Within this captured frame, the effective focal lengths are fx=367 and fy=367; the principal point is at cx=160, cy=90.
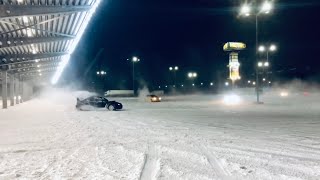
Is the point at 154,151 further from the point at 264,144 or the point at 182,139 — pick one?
the point at 264,144

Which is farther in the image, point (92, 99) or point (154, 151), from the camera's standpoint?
point (92, 99)

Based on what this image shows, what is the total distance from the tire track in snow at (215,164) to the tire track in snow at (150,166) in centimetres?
123

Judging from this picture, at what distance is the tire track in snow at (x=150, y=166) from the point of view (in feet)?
23.3

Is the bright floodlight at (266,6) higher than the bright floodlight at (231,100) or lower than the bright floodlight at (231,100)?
higher

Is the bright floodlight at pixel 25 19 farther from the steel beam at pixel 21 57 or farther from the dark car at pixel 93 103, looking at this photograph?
the steel beam at pixel 21 57

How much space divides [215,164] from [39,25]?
17.8m

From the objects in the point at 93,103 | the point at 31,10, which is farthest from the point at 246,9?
the point at 31,10

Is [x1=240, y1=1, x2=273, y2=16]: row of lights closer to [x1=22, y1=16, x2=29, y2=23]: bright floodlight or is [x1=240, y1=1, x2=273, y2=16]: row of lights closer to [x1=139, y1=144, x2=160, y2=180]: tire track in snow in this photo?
[x1=22, y1=16, x2=29, y2=23]: bright floodlight

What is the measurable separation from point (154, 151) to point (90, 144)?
2.31 m

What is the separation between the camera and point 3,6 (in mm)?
16344

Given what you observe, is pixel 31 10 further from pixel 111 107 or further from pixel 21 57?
pixel 21 57

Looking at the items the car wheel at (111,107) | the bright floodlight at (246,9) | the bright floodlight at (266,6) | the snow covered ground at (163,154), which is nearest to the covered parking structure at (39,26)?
the car wheel at (111,107)

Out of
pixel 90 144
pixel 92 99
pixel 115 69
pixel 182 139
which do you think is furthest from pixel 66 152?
pixel 115 69

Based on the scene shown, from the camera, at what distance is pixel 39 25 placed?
22672 millimetres
